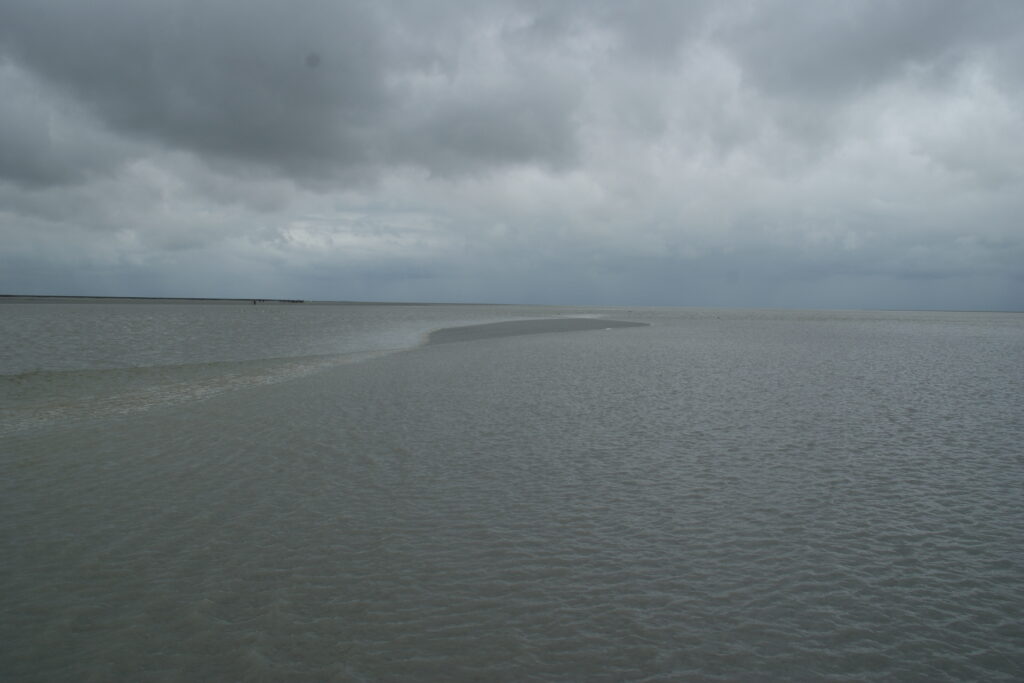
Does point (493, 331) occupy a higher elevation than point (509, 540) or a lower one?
higher

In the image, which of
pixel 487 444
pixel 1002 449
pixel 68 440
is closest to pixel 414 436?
pixel 487 444

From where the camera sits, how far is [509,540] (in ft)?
30.9

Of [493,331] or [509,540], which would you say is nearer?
[509,540]

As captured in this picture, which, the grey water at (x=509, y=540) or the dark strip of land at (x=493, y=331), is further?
the dark strip of land at (x=493, y=331)

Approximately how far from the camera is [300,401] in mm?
21859

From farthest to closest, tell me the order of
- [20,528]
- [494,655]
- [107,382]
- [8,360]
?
[8,360] → [107,382] → [20,528] → [494,655]

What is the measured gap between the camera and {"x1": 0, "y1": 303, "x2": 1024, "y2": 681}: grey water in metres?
6.45

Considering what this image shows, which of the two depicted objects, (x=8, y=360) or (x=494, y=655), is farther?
(x=8, y=360)

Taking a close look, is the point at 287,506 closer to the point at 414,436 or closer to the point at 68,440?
the point at 414,436

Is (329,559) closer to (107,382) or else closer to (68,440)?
(68,440)

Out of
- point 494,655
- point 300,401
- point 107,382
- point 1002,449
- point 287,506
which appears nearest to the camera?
point 494,655

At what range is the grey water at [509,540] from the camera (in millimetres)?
6449

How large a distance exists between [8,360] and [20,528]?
3153cm

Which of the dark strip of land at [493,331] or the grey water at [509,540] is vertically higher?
the dark strip of land at [493,331]
